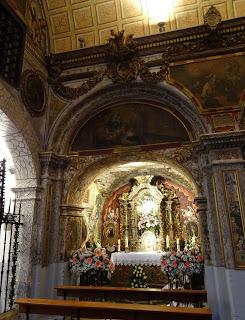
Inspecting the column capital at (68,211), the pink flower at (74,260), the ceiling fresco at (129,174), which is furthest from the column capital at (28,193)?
the ceiling fresco at (129,174)

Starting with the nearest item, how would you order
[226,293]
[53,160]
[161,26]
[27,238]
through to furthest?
[226,293] → [27,238] → [53,160] → [161,26]

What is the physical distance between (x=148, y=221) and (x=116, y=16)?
31.3 ft

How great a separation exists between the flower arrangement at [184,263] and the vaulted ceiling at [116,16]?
6597 mm

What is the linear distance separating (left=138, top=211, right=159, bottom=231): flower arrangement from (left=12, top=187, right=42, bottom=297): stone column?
7.56 m

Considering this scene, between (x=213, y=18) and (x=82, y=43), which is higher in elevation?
(x=82, y=43)

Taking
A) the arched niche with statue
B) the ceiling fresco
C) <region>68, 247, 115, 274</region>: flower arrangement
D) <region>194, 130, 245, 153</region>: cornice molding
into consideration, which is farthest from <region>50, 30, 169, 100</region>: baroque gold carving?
the arched niche with statue

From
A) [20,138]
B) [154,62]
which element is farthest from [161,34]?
[20,138]

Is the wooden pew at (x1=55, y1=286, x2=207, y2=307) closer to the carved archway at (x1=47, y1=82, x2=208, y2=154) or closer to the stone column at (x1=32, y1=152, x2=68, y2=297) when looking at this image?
the stone column at (x1=32, y1=152, x2=68, y2=297)

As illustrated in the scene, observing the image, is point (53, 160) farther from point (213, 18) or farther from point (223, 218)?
point (213, 18)

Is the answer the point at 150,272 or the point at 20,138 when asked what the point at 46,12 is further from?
the point at 150,272

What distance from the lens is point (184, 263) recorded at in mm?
7199

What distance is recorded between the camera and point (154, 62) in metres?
8.48

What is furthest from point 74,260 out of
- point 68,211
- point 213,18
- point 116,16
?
point 213,18

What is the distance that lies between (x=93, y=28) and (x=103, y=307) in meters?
8.01
